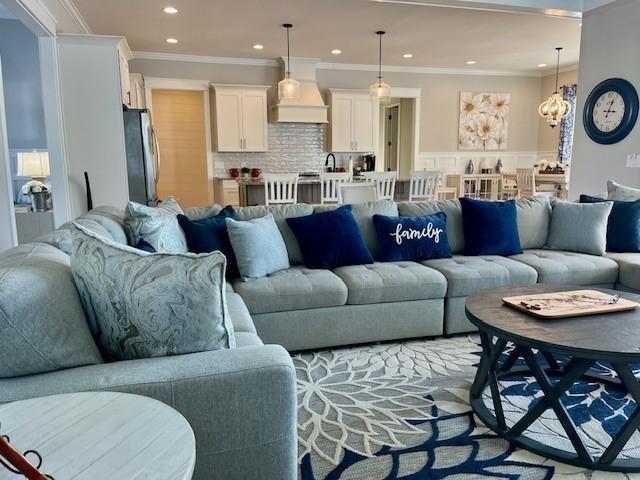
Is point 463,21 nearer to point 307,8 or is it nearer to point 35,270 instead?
point 307,8

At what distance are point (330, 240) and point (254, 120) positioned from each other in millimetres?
4939

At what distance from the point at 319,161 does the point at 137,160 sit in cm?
368

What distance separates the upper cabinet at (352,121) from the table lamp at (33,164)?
446 cm

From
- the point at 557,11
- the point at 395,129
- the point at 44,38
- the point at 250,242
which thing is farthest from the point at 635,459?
the point at 395,129

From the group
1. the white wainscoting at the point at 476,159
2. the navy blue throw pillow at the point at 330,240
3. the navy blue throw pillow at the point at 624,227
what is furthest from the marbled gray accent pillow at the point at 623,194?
the white wainscoting at the point at 476,159

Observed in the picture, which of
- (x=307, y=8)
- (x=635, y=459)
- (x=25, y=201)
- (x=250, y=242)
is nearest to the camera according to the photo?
(x=635, y=459)

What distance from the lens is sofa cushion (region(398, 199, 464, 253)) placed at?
355 centimetres

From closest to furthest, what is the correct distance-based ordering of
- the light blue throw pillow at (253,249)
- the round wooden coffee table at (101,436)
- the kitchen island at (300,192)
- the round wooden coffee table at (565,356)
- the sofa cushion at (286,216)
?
the round wooden coffee table at (101,436) < the round wooden coffee table at (565,356) < the light blue throw pillow at (253,249) < the sofa cushion at (286,216) < the kitchen island at (300,192)

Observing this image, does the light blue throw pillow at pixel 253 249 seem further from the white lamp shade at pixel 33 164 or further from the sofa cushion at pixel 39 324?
the white lamp shade at pixel 33 164

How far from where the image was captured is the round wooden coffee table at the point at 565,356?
1.72 meters

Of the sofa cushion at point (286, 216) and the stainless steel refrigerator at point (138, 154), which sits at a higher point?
the stainless steel refrigerator at point (138, 154)

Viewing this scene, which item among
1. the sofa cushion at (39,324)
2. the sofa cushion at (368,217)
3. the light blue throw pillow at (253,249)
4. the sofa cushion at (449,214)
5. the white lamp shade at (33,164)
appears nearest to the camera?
the sofa cushion at (39,324)

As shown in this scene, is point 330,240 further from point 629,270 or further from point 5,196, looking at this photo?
point 5,196

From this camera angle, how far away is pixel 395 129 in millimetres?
9844
